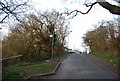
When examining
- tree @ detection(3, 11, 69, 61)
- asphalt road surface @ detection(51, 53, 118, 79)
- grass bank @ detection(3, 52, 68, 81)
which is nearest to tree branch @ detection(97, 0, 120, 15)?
asphalt road surface @ detection(51, 53, 118, 79)

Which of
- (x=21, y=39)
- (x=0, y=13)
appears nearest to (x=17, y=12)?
(x=0, y=13)

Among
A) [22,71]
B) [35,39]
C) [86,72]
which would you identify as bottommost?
[86,72]

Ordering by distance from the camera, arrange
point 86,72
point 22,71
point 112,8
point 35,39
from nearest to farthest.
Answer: point 112,8 → point 22,71 → point 86,72 → point 35,39

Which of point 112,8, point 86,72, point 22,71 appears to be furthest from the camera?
point 86,72

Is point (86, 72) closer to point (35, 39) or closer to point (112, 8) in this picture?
point (112, 8)

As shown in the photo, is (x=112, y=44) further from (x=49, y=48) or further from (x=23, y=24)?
(x=23, y=24)

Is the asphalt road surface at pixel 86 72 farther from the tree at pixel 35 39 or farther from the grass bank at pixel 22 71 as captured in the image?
the tree at pixel 35 39

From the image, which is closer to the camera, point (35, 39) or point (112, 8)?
point (112, 8)

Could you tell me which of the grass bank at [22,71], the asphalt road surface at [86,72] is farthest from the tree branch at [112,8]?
the grass bank at [22,71]

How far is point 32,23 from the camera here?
2509 cm

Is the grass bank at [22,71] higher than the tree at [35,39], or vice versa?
the tree at [35,39]

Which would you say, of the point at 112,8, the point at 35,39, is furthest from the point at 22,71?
the point at 35,39

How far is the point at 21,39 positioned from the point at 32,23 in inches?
180

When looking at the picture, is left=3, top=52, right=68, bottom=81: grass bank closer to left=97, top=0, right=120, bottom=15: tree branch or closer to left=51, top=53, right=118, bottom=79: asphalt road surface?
left=51, top=53, right=118, bottom=79: asphalt road surface
